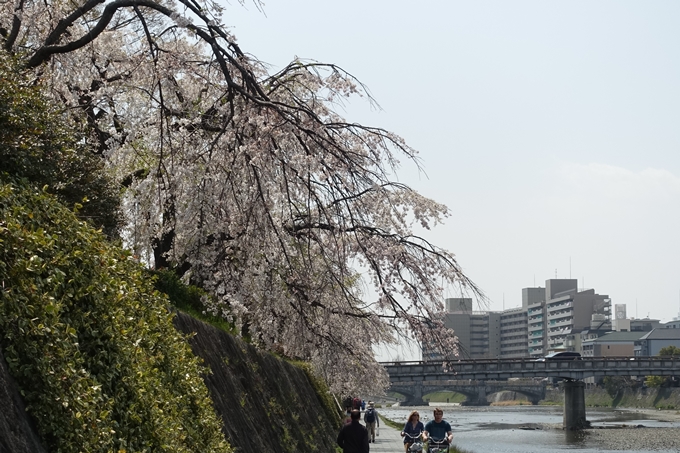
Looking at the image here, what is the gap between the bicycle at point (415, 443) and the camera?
14.4m

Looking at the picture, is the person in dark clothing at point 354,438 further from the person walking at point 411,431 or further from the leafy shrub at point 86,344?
the person walking at point 411,431

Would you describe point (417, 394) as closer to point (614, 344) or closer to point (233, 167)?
point (614, 344)

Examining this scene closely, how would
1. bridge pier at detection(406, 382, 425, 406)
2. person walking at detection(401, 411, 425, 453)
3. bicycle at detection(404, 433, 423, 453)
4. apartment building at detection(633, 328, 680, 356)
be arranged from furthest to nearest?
apartment building at detection(633, 328, 680, 356) → bridge pier at detection(406, 382, 425, 406) → person walking at detection(401, 411, 425, 453) → bicycle at detection(404, 433, 423, 453)

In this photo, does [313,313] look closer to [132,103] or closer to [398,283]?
[398,283]

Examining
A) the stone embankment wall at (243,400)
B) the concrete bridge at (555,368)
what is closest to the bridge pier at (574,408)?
the concrete bridge at (555,368)

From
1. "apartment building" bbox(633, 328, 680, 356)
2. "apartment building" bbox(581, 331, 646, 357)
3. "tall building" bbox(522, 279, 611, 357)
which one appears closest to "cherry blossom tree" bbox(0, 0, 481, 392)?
"apartment building" bbox(633, 328, 680, 356)

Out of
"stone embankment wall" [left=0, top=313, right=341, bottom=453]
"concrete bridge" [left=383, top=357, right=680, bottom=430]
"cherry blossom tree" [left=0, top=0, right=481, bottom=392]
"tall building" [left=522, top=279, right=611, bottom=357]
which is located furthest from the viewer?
"tall building" [left=522, top=279, right=611, bottom=357]

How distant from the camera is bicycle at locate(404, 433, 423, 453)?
14.4 m

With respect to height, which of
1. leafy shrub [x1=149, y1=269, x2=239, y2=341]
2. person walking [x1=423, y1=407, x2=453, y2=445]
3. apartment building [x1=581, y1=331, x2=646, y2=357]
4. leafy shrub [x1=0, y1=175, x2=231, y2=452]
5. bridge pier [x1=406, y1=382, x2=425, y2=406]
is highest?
apartment building [x1=581, y1=331, x2=646, y2=357]

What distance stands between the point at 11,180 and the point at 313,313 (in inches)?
274

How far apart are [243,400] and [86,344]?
612 cm

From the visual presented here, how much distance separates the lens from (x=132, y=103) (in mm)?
13930

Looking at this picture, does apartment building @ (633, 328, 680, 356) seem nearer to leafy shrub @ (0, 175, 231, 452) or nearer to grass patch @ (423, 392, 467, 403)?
grass patch @ (423, 392, 467, 403)

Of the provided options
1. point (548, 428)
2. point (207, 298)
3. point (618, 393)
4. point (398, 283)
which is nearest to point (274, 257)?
point (207, 298)
